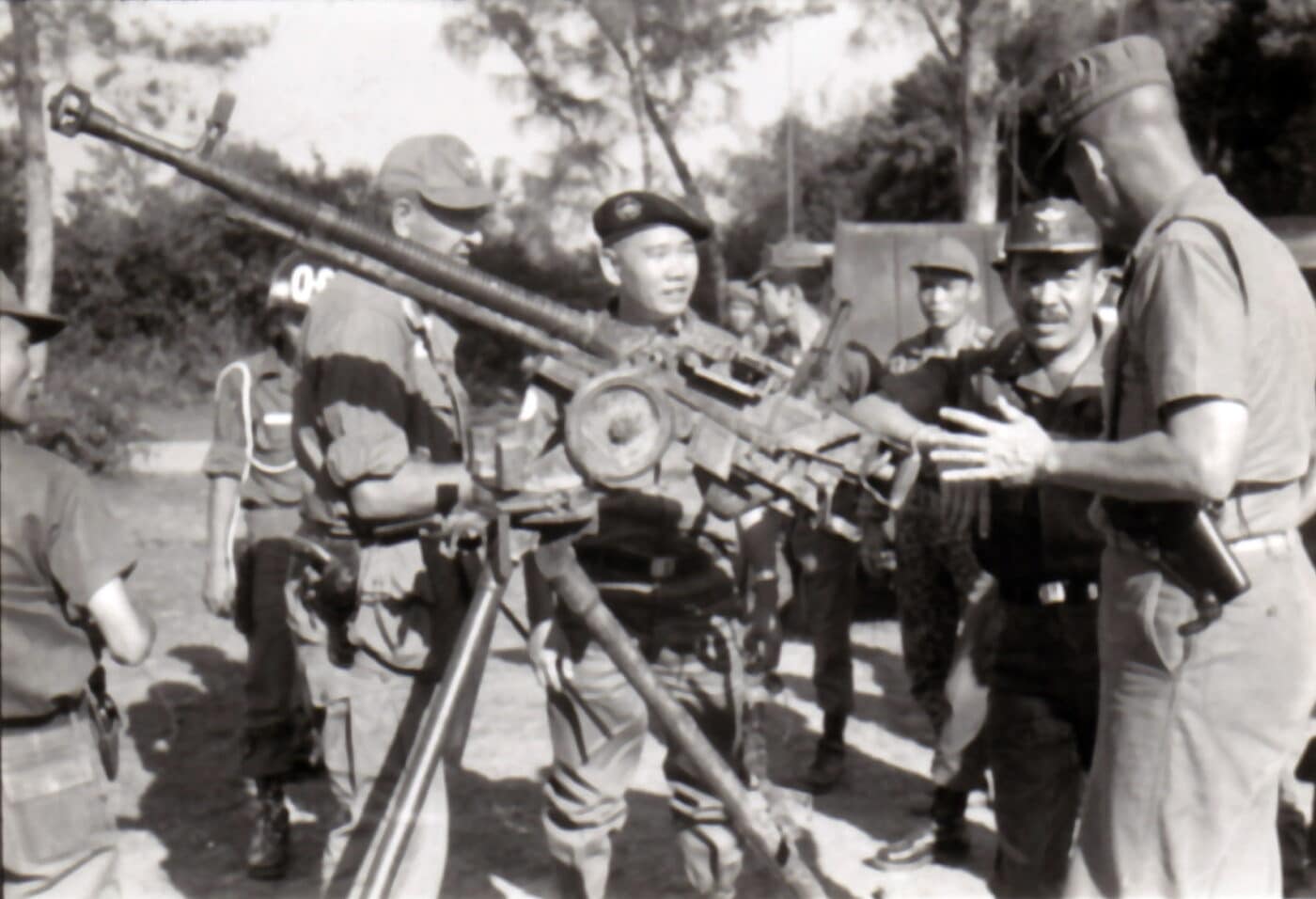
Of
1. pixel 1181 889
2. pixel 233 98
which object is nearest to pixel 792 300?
pixel 233 98

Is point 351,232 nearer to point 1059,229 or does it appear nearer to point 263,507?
point 1059,229

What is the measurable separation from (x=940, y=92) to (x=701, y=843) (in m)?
32.2

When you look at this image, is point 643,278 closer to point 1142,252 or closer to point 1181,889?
point 1142,252

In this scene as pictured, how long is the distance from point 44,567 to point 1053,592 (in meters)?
2.46

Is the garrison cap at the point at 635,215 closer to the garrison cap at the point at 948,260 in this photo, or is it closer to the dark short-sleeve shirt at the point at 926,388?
the dark short-sleeve shirt at the point at 926,388

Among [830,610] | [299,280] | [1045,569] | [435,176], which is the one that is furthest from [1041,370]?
[299,280]

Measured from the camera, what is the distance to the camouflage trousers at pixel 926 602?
5.86 metres

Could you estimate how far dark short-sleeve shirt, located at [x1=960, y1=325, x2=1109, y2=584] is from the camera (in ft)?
13.3

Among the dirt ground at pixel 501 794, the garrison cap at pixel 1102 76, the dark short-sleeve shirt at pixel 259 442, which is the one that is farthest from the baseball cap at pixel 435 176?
the dirt ground at pixel 501 794

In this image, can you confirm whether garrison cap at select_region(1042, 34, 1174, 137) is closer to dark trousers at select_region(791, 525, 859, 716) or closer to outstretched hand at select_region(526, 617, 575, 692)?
outstretched hand at select_region(526, 617, 575, 692)

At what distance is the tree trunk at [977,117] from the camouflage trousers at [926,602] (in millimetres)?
17402

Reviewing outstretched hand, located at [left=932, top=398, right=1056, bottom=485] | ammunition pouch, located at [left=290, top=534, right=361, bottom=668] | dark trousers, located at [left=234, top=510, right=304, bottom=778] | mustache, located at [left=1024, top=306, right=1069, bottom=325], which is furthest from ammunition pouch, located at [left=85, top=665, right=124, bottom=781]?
mustache, located at [left=1024, top=306, right=1069, bottom=325]

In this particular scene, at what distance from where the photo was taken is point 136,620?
129 inches

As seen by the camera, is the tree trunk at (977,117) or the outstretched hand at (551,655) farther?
the tree trunk at (977,117)
